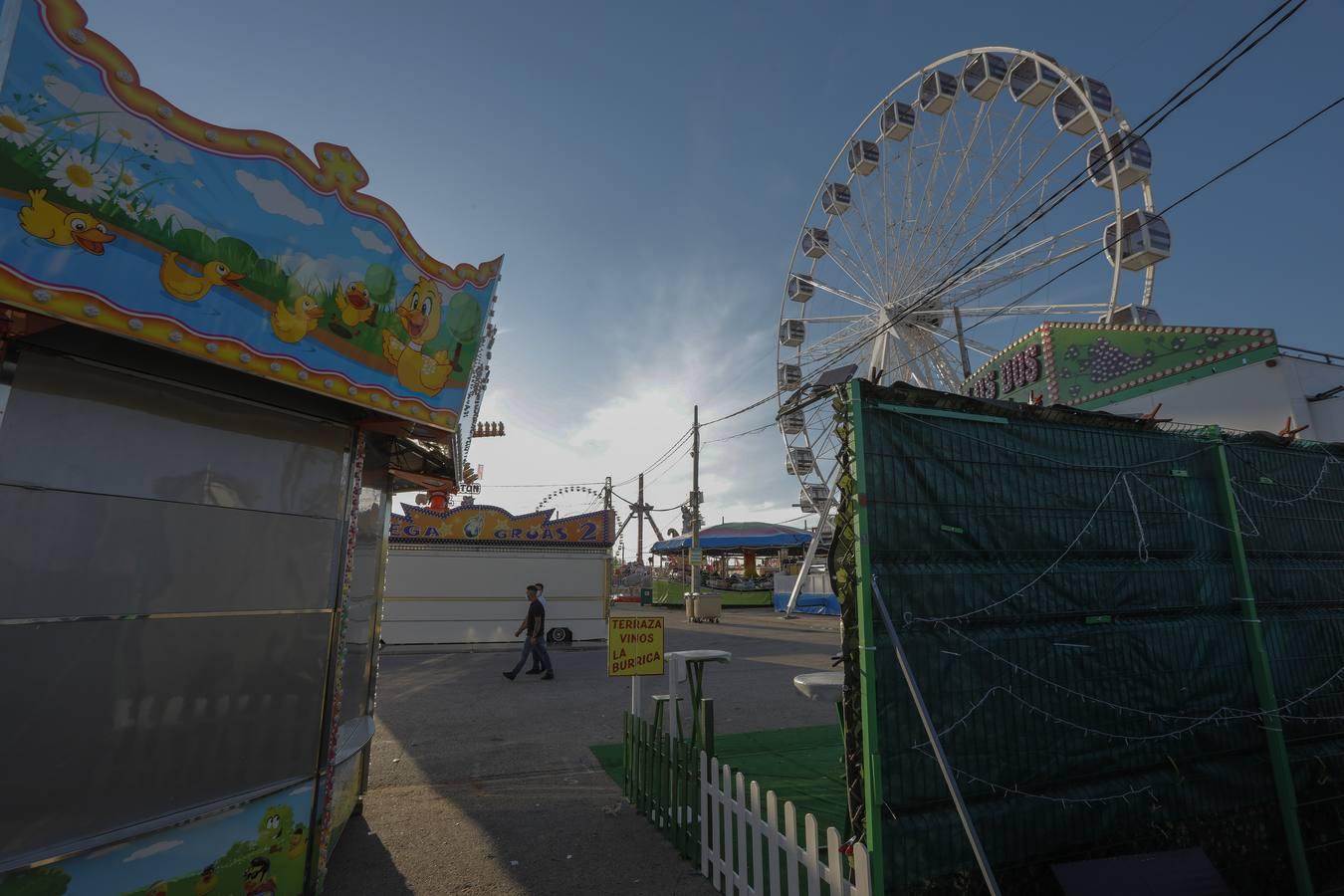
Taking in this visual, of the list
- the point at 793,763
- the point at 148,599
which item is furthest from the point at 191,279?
the point at 793,763

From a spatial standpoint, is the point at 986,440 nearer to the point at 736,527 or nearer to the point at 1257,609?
the point at 1257,609

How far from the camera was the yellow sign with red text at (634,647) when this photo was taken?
18.1 ft

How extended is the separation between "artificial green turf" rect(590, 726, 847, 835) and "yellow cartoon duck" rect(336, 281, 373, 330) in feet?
13.3

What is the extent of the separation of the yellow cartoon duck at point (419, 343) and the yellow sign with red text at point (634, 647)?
263 cm

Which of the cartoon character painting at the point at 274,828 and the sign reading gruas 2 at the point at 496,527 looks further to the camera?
the sign reading gruas 2 at the point at 496,527

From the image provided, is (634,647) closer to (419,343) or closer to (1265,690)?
(419,343)

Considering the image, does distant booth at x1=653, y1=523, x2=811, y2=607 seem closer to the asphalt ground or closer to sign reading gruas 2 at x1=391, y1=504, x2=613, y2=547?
sign reading gruas 2 at x1=391, y1=504, x2=613, y2=547

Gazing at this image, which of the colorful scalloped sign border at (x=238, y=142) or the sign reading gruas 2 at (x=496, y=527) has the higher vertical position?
the colorful scalloped sign border at (x=238, y=142)

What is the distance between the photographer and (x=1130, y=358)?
9.12m

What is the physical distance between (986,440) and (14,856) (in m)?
4.70

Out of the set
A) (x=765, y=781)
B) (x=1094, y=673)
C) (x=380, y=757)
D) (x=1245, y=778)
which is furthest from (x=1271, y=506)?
(x=380, y=757)

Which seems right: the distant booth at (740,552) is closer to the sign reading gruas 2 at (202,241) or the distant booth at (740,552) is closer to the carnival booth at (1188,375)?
the carnival booth at (1188,375)

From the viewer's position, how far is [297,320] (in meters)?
3.31

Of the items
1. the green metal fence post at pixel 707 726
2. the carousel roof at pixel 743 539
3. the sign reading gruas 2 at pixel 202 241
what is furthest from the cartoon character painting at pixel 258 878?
the carousel roof at pixel 743 539
